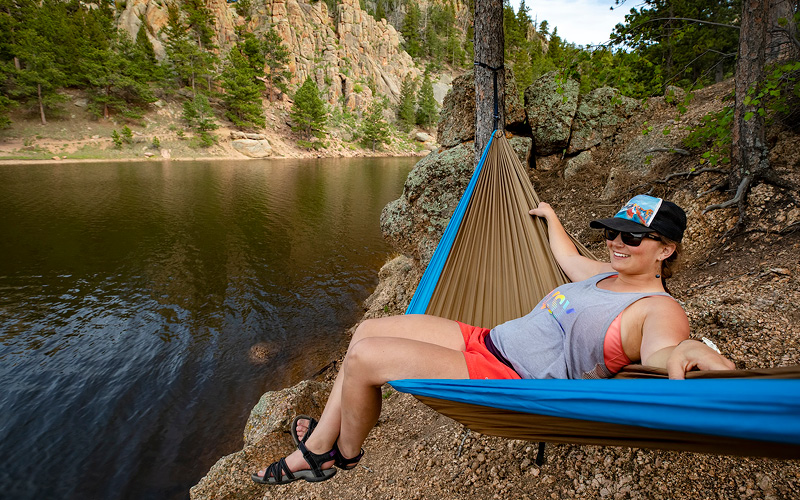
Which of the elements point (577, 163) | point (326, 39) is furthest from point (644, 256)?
point (326, 39)

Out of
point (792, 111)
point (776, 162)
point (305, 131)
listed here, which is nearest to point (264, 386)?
point (776, 162)

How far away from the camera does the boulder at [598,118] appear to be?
4.37 m

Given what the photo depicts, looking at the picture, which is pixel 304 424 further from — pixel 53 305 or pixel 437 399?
pixel 53 305

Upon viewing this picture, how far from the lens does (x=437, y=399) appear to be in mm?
1106

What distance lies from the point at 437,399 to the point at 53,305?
751 centimetres

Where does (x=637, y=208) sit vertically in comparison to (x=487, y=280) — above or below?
above

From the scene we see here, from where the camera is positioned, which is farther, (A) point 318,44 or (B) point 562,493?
(A) point 318,44

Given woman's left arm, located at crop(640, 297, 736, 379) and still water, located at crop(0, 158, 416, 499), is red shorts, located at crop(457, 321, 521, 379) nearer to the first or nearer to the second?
woman's left arm, located at crop(640, 297, 736, 379)

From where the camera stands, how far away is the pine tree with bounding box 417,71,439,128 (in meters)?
42.2

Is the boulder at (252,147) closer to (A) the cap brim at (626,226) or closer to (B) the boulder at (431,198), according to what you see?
(B) the boulder at (431,198)

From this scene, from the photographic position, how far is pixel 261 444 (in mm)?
2734

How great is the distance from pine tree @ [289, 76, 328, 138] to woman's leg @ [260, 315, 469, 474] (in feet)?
108

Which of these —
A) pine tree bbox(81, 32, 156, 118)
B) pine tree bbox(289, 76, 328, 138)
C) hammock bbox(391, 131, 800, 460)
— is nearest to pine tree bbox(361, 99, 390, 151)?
pine tree bbox(289, 76, 328, 138)

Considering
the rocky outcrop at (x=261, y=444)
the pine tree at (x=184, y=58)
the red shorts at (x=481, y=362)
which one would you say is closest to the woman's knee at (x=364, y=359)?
the red shorts at (x=481, y=362)
